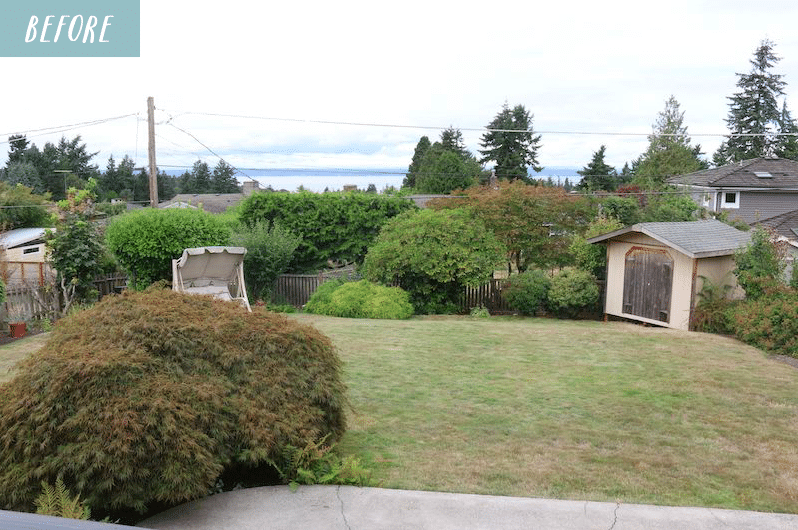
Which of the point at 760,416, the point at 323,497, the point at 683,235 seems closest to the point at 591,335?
the point at 683,235

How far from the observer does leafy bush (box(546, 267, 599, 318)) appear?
17172 millimetres

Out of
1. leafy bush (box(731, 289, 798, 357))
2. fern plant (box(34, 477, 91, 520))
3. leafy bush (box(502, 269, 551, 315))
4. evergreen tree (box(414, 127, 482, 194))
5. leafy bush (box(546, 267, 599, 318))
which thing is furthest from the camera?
evergreen tree (box(414, 127, 482, 194))

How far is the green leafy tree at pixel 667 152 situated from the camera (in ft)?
115

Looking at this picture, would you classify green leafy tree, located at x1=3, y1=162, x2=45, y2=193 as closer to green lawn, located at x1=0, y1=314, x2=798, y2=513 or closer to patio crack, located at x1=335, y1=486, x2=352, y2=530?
green lawn, located at x1=0, y1=314, x2=798, y2=513

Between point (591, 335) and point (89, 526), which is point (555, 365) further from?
point (89, 526)

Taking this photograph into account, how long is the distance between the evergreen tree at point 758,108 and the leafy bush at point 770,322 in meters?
39.0

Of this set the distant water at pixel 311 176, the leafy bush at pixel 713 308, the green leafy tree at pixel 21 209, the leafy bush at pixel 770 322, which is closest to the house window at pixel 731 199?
the distant water at pixel 311 176

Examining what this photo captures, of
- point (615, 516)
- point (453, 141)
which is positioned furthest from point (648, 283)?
point (453, 141)

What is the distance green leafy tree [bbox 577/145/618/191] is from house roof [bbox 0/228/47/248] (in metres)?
39.4

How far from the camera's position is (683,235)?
15.1 meters

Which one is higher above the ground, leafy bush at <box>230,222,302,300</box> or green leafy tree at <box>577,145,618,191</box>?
green leafy tree at <box>577,145,618,191</box>

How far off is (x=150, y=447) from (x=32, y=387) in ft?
3.26

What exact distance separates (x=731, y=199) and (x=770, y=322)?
Result: 75.0 feet

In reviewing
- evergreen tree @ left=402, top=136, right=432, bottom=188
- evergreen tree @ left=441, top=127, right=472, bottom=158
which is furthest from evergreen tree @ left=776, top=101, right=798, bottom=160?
evergreen tree @ left=402, top=136, right=432, bottom=188
